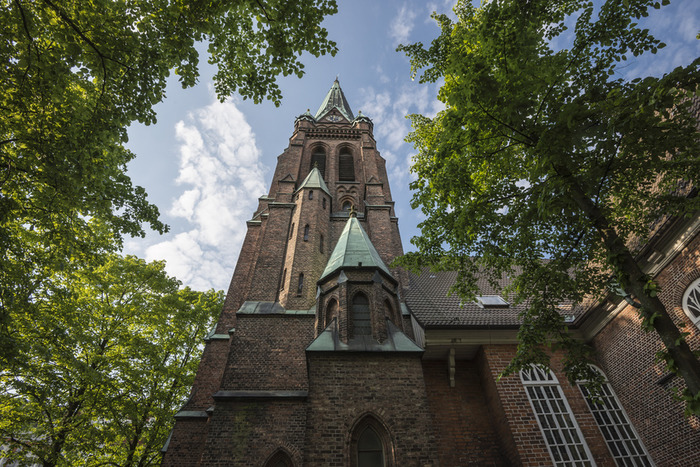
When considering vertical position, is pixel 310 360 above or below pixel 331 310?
below

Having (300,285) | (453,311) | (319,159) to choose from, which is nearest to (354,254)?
(300,285)

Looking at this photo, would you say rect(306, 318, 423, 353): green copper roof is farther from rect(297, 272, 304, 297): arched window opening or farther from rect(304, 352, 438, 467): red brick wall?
rect(297, 272, 304, 297): arched window opening

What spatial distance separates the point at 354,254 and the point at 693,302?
8.55 meters

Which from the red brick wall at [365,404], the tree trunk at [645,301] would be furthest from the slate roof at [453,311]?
the tree trunk at [645,301]

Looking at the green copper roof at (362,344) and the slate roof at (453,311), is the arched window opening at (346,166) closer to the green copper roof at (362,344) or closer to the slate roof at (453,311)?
the slate roof at (453,311)

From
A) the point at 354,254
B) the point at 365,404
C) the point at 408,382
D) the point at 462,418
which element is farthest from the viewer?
the point at 354,254

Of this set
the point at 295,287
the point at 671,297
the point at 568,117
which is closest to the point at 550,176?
the point at 568,117

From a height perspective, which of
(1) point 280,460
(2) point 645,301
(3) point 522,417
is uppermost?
(3) point 522,417

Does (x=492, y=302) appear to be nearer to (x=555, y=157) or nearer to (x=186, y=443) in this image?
(x=555, y=157)

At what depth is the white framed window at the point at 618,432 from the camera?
8648 mm

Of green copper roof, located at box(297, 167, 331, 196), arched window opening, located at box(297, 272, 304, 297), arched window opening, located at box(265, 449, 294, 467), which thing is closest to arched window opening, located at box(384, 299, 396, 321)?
arched window opening, located at box(297, 272, 304, 297)

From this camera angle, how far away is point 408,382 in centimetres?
821

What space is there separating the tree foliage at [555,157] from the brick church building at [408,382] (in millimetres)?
2699

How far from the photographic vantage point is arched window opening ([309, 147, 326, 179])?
22297 millimetres
